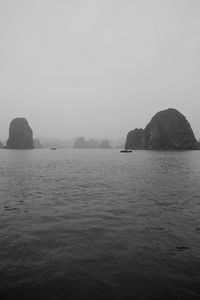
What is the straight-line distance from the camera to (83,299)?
800 cm

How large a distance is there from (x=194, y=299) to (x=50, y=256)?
6580 millimetres

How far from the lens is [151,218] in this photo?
1747 cm

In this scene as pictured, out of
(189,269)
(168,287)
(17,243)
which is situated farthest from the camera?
(17,243)

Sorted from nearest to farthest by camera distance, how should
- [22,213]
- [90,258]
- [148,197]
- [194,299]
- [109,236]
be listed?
[194,299]
[90,258]
[109,236]
[22,213]
[148,197]

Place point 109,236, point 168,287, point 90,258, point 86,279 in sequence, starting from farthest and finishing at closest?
1. point 109,236
2. point 90,258
3. point 86,279
4. point 168,287

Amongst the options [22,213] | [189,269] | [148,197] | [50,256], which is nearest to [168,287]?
[189,269]

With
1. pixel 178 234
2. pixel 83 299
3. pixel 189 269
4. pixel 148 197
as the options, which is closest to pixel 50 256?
pixel 83 299

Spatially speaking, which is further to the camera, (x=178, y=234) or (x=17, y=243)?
(x=178, y=234)

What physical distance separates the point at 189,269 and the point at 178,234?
4.28 m

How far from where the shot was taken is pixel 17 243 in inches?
497

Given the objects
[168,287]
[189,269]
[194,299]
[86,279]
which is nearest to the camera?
[194,299]

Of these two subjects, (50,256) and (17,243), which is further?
(17,243)

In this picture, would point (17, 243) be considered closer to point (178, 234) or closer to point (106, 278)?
point (106, 278)

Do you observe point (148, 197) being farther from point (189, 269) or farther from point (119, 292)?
point (119, 292)
